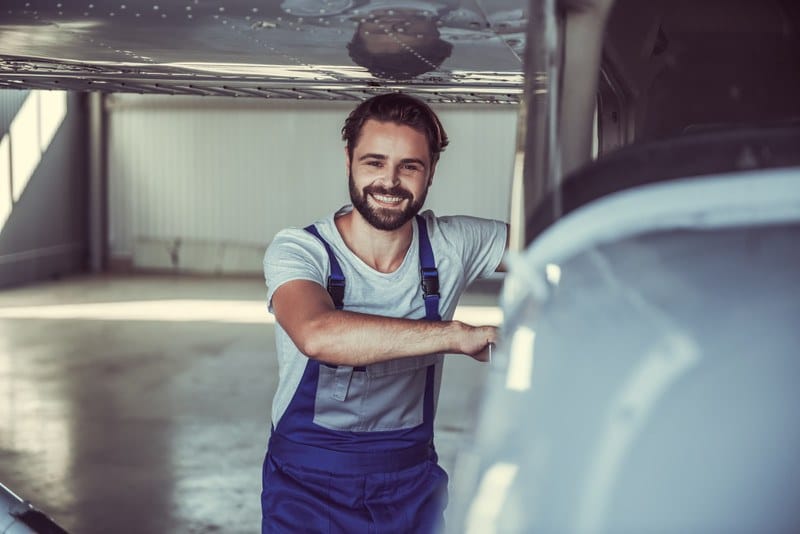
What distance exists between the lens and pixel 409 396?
9.11 ft

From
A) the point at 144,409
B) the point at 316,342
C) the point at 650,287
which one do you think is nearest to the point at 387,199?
the point at 316,342

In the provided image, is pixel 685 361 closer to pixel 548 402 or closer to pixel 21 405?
pixel 548 402

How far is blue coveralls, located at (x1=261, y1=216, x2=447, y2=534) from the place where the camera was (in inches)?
105

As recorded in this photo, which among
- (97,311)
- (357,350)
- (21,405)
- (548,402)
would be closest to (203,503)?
(21,405)

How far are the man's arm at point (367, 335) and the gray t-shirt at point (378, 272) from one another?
20cm

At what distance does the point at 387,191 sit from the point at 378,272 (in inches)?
9.9

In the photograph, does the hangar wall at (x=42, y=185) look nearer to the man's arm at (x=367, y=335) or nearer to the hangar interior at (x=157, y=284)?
the hangar interior at (x=157, y=284)

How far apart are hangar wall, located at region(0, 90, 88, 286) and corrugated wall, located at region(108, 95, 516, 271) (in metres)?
0.70

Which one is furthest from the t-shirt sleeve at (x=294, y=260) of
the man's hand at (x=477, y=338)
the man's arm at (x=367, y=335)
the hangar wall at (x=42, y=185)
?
the hangar wall at (x=42, y=185)

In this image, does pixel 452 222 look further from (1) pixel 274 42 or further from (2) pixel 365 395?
(1) pixel 274 42

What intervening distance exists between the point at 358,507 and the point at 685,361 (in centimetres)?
169

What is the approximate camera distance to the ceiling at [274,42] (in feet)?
8.38

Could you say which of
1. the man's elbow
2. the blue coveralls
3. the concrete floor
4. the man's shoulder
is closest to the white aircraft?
the concrete floor

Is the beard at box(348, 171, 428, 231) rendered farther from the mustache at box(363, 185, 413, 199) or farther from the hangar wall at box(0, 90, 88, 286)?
the hangar wall at box(0, 90, 88, 286)
